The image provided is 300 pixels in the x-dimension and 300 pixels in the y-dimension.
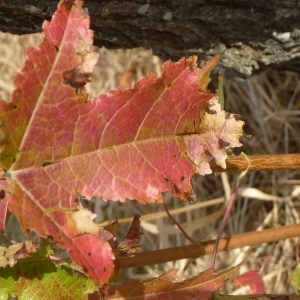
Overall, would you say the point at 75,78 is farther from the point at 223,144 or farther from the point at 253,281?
the point at 253,281

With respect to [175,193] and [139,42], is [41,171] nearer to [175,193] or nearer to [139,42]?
[175,193]

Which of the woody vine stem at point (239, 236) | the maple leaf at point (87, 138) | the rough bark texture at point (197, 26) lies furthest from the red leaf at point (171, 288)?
the rough bark texture at point (197, 26)

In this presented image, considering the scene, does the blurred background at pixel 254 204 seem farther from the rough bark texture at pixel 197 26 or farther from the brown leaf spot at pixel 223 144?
the brown leaf spot at pixel 223 144

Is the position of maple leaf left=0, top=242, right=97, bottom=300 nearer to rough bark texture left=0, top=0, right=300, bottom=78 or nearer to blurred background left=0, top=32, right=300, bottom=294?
rough bark texture left=0, top=0, right=300, bottom=78

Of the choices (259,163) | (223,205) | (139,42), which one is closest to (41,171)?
(259,163)

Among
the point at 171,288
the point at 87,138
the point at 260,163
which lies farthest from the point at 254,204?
the point at 87,138

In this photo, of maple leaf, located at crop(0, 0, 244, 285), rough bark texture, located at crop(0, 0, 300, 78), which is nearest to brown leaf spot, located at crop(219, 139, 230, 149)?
maple leaf, located at crop(0, 0, 244, 285)
